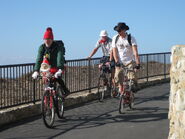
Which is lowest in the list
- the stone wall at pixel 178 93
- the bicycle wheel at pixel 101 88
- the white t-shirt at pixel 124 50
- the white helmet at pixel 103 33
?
the bicycle wheel at pixel 101 88

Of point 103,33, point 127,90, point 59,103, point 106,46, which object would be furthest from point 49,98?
point 106,46

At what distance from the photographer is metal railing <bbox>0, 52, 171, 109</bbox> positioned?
344 inches

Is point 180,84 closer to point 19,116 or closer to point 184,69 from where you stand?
point 184,69

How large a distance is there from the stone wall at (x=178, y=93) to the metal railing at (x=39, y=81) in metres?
4.84

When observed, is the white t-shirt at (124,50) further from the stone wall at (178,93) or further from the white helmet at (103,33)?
the stone wall at (178,93)

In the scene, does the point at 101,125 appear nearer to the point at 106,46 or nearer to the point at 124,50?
the point at 124,50

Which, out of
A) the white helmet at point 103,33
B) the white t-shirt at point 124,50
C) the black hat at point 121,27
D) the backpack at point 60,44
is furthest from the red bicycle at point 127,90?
the backpack at point 60,44

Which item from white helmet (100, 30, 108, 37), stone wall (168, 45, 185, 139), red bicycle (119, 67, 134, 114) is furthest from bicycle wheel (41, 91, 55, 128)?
white helmet (100, 30, 108, 37)

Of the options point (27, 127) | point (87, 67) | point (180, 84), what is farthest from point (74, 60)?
point (180, 84)

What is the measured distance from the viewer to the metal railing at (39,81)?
28.7 ft

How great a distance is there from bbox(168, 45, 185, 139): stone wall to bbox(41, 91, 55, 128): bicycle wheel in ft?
11.9

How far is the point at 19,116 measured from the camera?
859cm

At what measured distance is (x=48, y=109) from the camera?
7.77m

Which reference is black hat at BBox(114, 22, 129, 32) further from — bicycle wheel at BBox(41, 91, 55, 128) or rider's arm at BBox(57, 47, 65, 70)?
bicycle wheel at BBox(41, 91, 55, 128)
